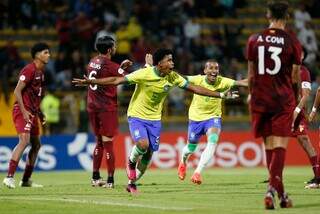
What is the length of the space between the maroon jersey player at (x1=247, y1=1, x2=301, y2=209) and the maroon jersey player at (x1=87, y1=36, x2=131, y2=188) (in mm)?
4817

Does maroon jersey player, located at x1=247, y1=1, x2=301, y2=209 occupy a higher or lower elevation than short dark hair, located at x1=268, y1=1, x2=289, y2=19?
lower

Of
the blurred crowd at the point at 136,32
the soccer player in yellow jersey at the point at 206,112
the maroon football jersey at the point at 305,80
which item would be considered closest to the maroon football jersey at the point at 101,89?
the soccer player in yellow jersey at the point at 206,112

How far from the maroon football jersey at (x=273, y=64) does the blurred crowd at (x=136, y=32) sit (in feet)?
53.5

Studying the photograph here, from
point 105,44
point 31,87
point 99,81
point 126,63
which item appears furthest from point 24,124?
point 99,81

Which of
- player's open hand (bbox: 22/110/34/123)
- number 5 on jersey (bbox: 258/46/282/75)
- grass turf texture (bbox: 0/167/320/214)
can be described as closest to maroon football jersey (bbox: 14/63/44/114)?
player's open hand (bbox: 22/110/34/123)

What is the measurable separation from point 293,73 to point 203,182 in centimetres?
612

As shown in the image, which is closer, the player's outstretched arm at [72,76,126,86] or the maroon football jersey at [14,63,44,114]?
the player's outstretched arm at [72,76,126,86]

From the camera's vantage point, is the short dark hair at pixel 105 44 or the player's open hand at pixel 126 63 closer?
the player's open hand at pixel 126 63

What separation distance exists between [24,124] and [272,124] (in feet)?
20.8

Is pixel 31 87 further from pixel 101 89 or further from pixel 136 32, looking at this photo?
pixel 136 32

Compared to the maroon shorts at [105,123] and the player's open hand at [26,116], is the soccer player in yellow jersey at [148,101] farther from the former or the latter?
the player's open hand at [26,116]

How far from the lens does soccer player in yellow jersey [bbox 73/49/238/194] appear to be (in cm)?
1528

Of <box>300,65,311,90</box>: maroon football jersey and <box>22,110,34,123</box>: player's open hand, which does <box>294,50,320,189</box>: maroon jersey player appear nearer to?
<box>300,65,311,90</box>: maroon football jersey

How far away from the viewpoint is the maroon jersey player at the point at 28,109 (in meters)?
17.3
